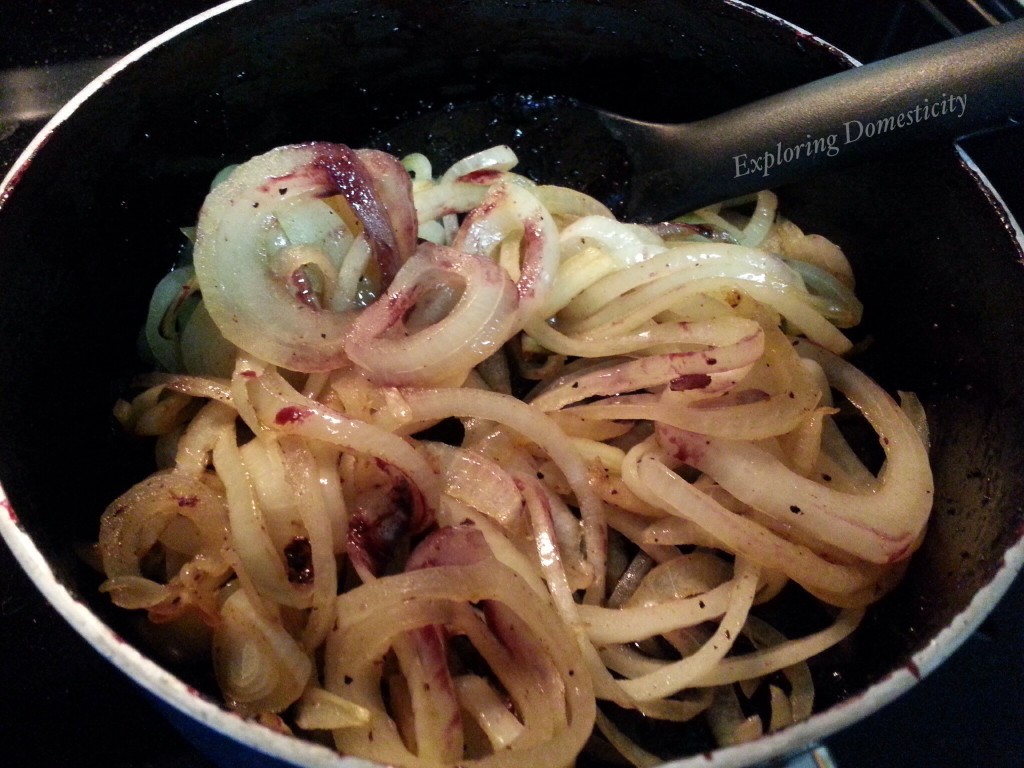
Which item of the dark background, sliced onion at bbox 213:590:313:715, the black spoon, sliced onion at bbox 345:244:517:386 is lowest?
the dark background

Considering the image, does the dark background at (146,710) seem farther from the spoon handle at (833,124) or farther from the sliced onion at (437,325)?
the sliced onion at (437,325)

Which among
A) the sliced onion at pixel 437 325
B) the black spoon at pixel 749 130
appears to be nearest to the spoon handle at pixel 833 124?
the black spoon at pixel 749 130

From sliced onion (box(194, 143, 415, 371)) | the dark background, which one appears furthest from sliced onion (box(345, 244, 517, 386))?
the dark background

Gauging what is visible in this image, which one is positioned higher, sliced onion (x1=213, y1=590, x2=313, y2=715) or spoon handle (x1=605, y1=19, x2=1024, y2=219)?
spoon handle (x1=605, y1=19, x2=1024, y2=219)

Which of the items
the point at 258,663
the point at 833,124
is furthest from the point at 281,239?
the point at 833,124

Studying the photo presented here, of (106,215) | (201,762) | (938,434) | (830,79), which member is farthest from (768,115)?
(201,762)

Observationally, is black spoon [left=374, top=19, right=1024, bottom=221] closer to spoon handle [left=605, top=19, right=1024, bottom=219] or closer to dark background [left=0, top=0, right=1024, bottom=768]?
spoon handle [left=605, top=19, right=1024, bottom=219]

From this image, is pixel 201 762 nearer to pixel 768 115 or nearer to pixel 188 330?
pixel 188 330
